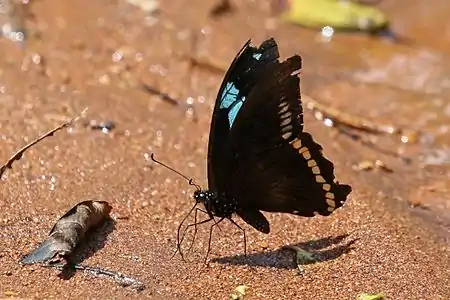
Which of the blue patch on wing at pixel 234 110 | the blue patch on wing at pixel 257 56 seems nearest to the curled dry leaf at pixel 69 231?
the blue patch on wing at pixel 234 110

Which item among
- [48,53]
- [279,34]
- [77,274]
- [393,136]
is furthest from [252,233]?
[279,34]

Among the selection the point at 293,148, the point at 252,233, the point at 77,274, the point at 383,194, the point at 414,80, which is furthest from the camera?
the point at 414,80

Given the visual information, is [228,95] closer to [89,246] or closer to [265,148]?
[265,148]

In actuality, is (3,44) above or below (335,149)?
below

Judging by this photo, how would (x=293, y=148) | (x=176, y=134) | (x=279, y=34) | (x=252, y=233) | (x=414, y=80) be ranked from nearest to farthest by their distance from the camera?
(x=293, y=148)
(x=252, y=233)
(x=176, y=134)
(x=414, y=80)
(x=279, y=34)

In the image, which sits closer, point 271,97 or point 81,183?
point 271,97

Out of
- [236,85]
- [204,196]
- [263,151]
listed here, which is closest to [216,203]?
[204,196]

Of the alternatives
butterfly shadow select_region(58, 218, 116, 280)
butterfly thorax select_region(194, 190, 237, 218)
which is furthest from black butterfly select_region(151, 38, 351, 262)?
butterfly shadow select_region(58, 218, 116, 280)

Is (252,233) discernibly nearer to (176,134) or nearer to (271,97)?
(271,97)
